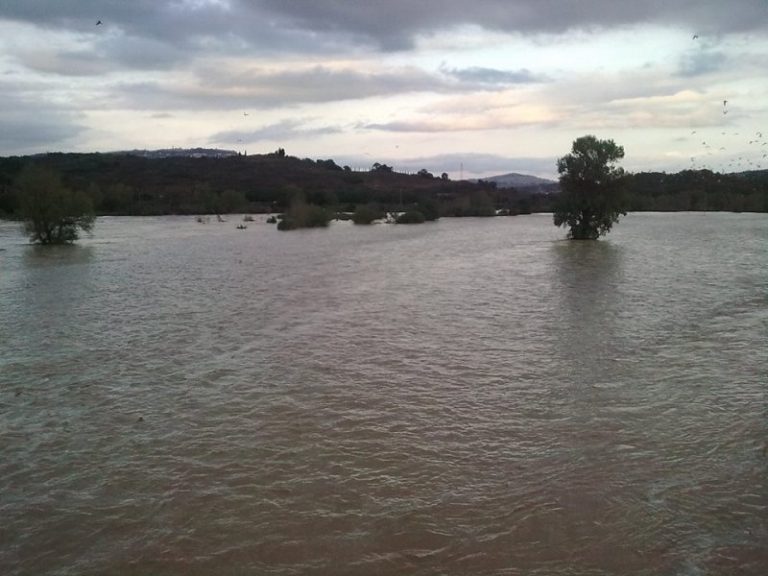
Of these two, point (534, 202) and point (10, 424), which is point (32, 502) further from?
point (534, 202)

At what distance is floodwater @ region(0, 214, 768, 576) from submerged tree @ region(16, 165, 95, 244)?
23381 mm

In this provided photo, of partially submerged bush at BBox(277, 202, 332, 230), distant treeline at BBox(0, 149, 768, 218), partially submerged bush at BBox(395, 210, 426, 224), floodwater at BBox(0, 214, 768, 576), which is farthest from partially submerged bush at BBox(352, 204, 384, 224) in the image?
floodwater at BBox(0, 214, 768, 576)

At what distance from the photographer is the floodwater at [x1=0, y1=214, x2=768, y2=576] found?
4.73 metres

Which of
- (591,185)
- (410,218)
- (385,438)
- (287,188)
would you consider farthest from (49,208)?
(287,188)

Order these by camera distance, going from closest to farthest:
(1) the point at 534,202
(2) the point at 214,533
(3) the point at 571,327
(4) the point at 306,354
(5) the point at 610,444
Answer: (2) the point at 214,533, (5) the point at 610,444, (4) the point at 306,354, (3) the point at 571,327, (1) the point at 534,202

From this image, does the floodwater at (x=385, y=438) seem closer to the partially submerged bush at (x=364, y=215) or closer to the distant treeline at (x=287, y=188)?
the partially submerged bush at (x=364, y=215)

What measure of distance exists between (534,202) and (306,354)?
91.2m

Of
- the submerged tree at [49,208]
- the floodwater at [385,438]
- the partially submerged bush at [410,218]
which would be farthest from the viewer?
the partially submerged bush at [410,218]

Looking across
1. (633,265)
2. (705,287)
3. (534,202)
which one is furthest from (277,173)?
(705,287)

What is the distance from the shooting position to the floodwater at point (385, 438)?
4.73 meters

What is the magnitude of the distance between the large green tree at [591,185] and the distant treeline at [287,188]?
98.8 ft

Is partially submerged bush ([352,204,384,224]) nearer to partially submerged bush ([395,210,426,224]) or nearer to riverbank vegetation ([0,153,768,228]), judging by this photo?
partially submerged bush ([395,210,426,224])

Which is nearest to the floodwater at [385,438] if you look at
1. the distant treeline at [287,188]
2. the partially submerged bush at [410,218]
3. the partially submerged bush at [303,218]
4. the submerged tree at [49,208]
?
the submerged tree at [49,208]

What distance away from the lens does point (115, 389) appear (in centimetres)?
872
